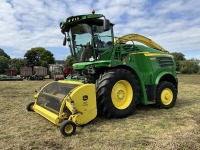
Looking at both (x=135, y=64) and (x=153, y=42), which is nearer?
(x=135, y=64)

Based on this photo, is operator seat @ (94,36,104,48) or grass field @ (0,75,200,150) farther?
operator seat @ (94,36,104,48)

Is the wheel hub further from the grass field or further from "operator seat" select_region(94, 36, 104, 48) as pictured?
"operator seat" select_region(94, 36, 104, 48)

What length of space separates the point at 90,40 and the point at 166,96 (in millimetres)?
3153

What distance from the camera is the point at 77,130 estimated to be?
5.20 metres

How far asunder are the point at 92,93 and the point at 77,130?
0.91 m

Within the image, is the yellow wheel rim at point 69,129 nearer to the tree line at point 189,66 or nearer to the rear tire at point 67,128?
the rear tire at point 67,128

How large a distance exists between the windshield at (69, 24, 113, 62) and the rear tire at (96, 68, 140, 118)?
2.82ft

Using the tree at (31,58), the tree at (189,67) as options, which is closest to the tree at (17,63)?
the tree at (31,58)

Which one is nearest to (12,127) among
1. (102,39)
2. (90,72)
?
(90,72)

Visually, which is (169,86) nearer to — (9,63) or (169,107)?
(169,107)

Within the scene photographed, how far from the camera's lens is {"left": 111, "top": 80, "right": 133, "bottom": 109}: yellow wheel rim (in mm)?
6247

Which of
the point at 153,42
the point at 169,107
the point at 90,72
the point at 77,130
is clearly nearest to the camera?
the point at 77,130

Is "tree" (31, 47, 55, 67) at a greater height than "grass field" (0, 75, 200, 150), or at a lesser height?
greater

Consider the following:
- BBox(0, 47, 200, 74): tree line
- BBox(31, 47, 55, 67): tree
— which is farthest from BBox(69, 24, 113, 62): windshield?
BBox(31, 47, 55, 67): tree
